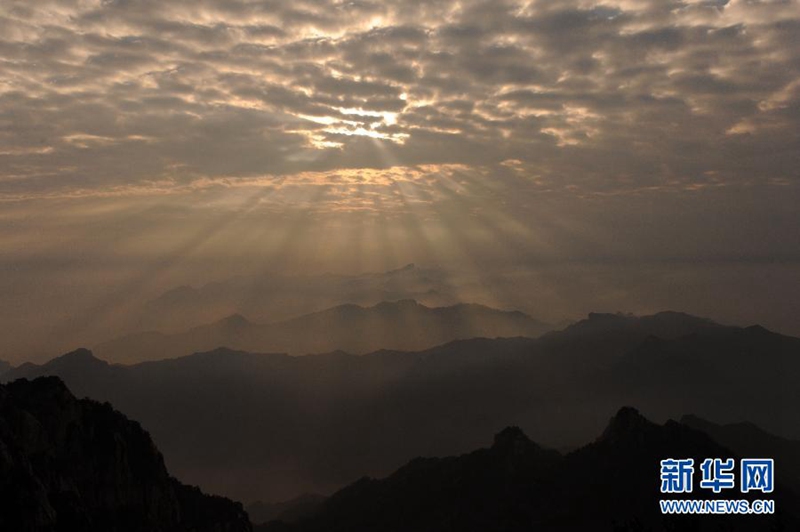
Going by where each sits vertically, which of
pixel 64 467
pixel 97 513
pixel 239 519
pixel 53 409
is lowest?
pixel 239 519

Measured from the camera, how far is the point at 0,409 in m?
132

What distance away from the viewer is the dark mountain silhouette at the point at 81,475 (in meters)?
114

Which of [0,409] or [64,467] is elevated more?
[0,409]

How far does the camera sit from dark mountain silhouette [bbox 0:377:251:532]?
114 metres

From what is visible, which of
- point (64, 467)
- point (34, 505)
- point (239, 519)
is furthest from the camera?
point (239, 519)

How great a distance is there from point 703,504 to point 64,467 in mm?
134000

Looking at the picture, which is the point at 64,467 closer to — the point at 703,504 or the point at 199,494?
the point at 199,494

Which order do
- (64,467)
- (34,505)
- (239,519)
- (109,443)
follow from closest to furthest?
(34,505) < (64,467) < (109,443) < (239,519)

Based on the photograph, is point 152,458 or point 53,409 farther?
point 152,458

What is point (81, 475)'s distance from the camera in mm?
146500

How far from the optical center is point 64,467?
143625 mm

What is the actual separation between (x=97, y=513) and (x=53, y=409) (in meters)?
25.4

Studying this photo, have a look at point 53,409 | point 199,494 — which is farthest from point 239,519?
point 53,409

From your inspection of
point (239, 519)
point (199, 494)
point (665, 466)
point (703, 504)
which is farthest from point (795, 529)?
point (199, 494)
